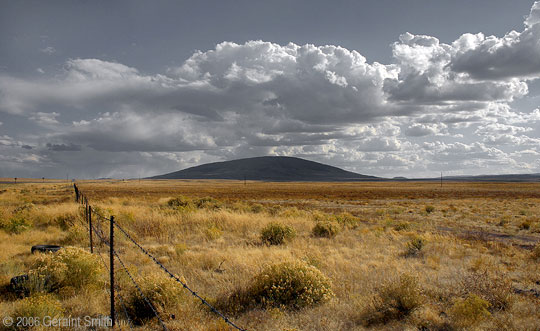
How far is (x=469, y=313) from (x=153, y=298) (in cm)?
600

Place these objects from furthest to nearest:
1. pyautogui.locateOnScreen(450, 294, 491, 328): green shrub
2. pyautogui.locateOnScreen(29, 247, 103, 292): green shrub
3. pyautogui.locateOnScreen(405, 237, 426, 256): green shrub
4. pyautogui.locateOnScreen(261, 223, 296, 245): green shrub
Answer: pyautogui.locateOnScreen(261, 223, 296, 245): green shrub
pyautogui.locateOnScreen(405, 237, 426, 256): green shrub
pyautogui.locateOnScreen(29, 247, 103, 292): green shrub
pyautogui.locateOnScreen(450, 294, 491, 328): green shrub

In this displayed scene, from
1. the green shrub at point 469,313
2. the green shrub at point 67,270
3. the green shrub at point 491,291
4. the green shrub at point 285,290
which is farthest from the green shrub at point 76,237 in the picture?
the green shrub at point 491,291

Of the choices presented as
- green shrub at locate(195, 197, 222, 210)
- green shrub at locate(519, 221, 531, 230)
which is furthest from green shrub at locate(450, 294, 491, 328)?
green shrub at locate(195, 197, 222, 210)

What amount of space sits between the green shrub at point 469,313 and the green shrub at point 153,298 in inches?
209

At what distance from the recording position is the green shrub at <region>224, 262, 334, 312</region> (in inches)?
274

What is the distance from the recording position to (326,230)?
1588cm

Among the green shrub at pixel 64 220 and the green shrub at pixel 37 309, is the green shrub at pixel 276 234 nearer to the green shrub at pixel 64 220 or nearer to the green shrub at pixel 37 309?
the green shrub at pixel 37 309

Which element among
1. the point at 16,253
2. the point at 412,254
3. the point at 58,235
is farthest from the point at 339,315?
the point at 58,235

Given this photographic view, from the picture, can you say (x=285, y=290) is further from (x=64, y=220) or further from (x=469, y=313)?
(x=64, y=220)

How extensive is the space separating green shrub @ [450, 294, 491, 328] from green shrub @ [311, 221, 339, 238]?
9.23 meters

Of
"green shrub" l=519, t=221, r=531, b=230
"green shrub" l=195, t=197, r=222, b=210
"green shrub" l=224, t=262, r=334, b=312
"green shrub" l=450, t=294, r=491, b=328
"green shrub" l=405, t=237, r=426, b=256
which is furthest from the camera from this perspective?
"green shrub" l=195, t=197, r=222, b=210

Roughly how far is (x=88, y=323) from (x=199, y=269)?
146 inches

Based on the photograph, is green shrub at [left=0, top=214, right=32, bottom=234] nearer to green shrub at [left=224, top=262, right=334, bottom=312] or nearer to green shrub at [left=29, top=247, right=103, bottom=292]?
green shrub at [left=29, top=247, right=103, bottom=292]

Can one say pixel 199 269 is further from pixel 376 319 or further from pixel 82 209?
pixel 82 209
